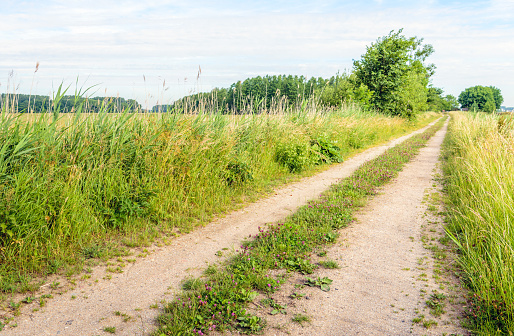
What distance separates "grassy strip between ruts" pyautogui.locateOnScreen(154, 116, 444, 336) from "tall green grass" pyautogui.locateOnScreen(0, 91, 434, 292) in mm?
1445

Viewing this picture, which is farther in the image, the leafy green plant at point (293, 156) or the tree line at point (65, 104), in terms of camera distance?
the leafy green plant at point (293, 156)

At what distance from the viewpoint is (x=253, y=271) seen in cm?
386

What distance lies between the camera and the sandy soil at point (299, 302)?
3020mm

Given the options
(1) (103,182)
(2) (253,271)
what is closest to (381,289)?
(2) (253,271)

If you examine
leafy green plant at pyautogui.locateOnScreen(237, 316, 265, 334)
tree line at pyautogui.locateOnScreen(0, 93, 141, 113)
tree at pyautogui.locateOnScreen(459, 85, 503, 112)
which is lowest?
leafy green plant at pyautogui.locateOnScreen(237, 316, 265, 334)

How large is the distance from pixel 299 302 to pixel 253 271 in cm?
69

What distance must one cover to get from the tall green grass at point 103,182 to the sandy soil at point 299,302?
20.2 inches

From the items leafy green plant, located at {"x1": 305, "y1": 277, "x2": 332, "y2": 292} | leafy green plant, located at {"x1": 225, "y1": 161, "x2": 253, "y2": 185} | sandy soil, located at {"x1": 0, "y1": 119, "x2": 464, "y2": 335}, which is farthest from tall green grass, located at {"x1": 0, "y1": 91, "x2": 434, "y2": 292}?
leafy green plant, located at {"x1": 305, "y1": 277, "x2": 332, "y2": 292}

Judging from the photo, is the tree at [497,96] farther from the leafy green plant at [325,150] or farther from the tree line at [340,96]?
the leafy green plant at [325,150]

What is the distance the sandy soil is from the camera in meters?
3.02

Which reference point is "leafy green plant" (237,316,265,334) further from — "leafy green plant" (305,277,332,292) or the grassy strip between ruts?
"leafy green plant" (305,277,332,292)

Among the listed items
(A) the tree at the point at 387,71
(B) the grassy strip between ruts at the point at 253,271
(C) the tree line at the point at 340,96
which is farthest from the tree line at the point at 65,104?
(A) the tree at the point at 387,71

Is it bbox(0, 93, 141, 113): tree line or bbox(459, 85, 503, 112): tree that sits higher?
bbox(459, 85, 503, 112): tree

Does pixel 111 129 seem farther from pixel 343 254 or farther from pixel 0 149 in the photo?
pixel 343 254
